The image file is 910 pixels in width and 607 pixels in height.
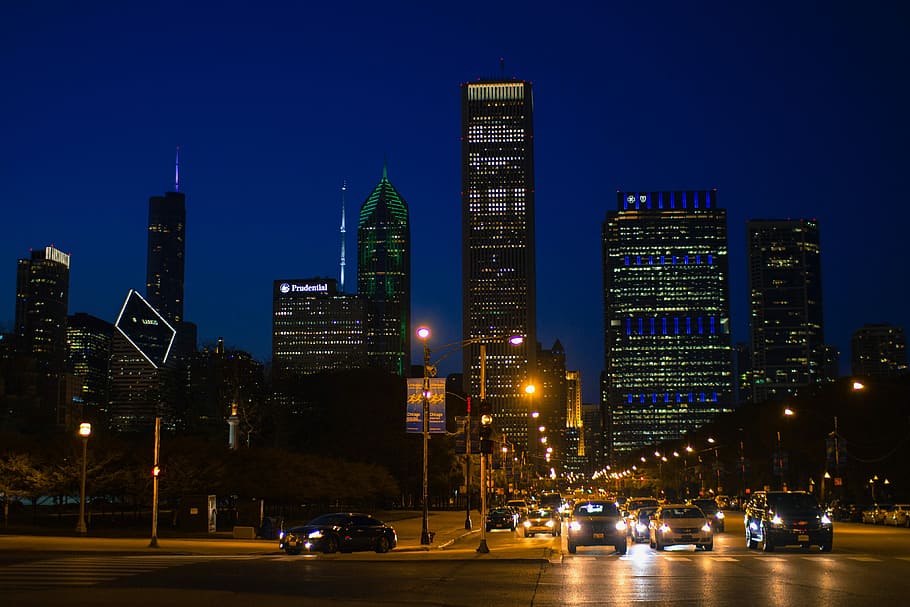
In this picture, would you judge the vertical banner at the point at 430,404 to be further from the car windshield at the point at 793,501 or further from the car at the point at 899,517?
the car at the point at 899,517

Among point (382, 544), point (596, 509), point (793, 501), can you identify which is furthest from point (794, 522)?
point (382, 544)

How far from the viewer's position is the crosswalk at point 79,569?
23.4m

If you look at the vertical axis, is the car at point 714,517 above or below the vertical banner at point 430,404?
below

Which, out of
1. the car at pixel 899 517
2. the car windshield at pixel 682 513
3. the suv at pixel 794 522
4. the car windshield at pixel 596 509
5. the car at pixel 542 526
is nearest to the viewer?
the suv at pixel 794 522

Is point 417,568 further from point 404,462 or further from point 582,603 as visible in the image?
point 404,462

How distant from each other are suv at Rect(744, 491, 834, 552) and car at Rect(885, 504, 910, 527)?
32.5 meters

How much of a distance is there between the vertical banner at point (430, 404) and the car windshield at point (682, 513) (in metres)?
9.34

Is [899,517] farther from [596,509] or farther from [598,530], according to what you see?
[598,530]

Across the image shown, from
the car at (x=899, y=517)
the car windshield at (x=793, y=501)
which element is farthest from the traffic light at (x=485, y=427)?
the car at (x=899, y=517)

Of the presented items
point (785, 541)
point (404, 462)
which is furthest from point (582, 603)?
point (404, 462)

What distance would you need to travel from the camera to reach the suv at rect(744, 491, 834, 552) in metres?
35.4

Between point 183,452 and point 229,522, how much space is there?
5.44 m

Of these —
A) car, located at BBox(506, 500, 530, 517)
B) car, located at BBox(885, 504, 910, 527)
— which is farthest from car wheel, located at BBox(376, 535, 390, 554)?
car, located at BBox(885, 504, 910, 527)

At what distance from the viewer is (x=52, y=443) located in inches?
2506
